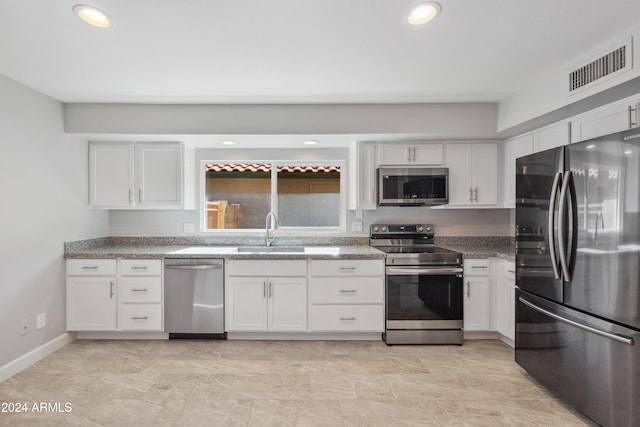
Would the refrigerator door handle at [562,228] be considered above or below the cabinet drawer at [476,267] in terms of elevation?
above

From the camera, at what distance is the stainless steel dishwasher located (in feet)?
11.0

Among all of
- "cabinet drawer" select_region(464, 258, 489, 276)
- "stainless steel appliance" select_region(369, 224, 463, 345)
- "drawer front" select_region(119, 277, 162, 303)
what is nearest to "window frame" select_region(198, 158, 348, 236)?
"drawer front" select_region(119, 277, 162, 303)

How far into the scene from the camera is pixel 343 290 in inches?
133

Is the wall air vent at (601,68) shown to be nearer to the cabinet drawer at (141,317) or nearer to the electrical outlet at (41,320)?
the cabinet drawer at (141,317)

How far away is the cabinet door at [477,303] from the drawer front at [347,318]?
32.5 inches

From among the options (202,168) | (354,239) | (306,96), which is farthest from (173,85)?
(354,239)

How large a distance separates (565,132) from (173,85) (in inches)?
124

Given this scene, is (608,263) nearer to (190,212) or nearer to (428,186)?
(428,186)

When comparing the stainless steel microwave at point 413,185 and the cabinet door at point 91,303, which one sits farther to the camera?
the stainless steel microwave at point 413,185

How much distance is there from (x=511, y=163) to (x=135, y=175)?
12.6ft

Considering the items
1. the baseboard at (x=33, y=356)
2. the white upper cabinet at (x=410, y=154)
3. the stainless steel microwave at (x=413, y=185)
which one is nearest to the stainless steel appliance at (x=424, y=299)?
the stainless steel microwave at (x=413, y=185)

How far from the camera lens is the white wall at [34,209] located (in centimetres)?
266

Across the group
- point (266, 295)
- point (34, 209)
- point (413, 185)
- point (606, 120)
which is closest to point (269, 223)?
point (266, 295)

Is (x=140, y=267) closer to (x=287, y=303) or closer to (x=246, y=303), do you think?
(x=246, y=303)
